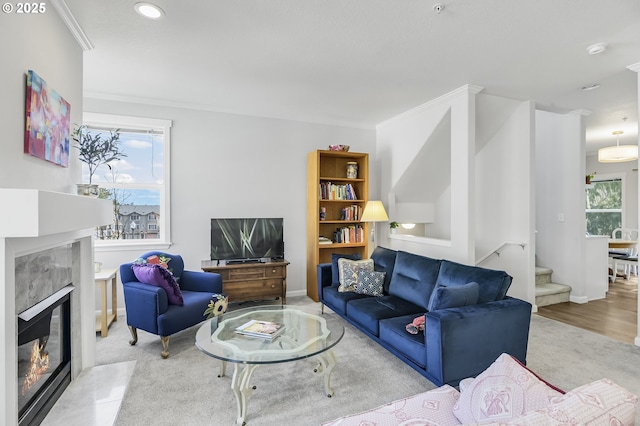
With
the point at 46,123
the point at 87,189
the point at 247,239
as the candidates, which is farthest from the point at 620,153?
the point at 46,123

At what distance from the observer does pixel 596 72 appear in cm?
329

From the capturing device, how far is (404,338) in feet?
8.03

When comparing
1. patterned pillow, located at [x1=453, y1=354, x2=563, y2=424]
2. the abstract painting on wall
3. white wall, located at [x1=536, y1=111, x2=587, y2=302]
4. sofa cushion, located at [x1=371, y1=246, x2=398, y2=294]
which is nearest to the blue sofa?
sofa cushion, located at [x1=371, y1=246, x2=398, y2=294]

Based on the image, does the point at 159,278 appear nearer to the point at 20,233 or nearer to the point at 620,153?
the point at 20,233

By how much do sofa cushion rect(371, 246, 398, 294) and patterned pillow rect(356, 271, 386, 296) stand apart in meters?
0.10

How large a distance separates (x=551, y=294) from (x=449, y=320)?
327 centimetres

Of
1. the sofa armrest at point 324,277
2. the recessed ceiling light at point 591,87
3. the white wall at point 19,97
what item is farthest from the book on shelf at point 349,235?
the white wall at point 19,97

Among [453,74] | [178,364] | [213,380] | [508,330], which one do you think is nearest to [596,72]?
[453,74]

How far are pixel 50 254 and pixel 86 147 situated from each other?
0.80 meters

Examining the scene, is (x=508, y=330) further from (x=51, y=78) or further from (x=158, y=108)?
(x=158, y=108)

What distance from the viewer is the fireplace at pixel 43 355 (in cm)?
180

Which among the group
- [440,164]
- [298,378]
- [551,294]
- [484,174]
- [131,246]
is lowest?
[298,378]

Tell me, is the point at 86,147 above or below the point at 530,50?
below

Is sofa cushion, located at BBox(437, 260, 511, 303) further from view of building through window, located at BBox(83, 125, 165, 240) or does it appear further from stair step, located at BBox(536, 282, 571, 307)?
view of building through window, located at BBox(83, 125, 165, 240)
